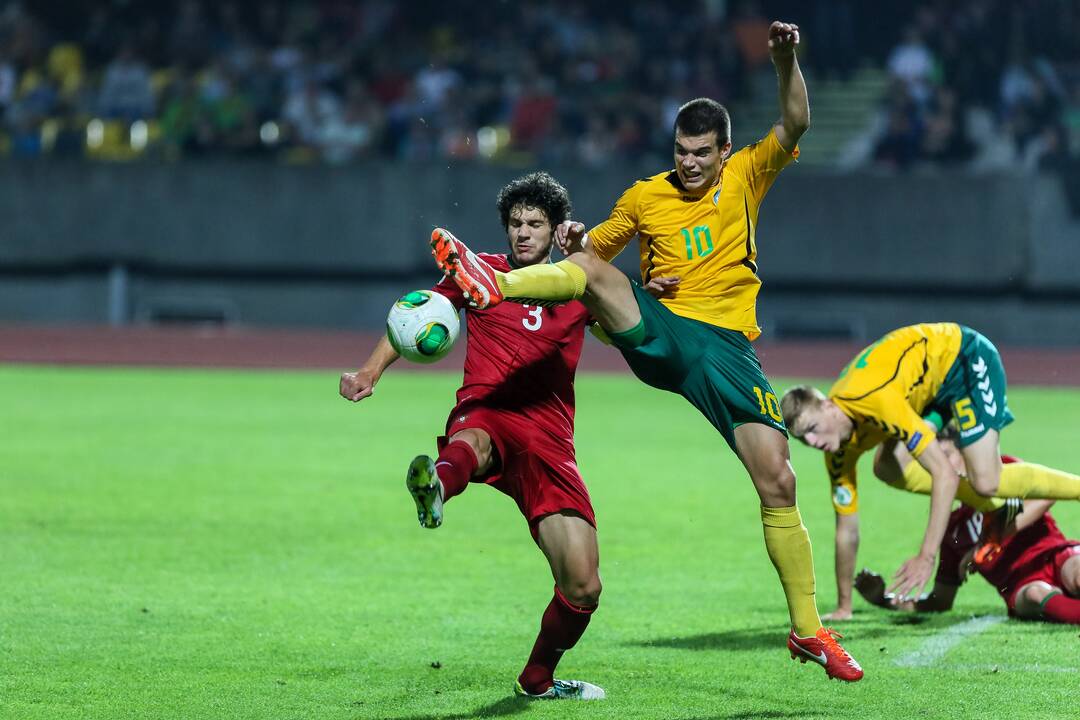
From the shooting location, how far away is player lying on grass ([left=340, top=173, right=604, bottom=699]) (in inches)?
236

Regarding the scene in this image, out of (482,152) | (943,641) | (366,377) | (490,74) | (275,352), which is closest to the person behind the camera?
(366,377)

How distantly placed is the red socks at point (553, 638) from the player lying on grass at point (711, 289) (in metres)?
0.78

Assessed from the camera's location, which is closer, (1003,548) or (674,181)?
(674,181)

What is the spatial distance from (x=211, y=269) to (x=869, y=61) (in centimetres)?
1081

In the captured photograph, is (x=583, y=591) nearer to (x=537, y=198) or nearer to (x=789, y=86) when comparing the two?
(x=537, y=198)

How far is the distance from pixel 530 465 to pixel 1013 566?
291 centimetres

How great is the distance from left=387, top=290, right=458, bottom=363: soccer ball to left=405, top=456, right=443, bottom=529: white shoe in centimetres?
37

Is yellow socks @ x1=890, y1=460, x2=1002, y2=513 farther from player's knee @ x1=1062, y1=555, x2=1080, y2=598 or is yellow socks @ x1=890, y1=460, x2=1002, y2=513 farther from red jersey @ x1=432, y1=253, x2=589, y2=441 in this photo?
red jersey @ x1=432, y1=253, x2=589, y2=441

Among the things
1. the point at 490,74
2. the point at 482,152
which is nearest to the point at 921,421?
the point at 482,152

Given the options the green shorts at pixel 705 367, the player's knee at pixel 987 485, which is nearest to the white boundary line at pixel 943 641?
the player's knee at pixel 987 485

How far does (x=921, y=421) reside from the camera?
7.54 metres

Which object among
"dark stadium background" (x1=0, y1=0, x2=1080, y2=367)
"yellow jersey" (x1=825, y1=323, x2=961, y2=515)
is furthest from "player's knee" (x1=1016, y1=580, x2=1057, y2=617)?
"dark stadium background" (x1=0, y1=0, x2=1080, y2=367)

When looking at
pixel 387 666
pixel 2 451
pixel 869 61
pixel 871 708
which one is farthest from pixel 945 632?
pixel 869 61

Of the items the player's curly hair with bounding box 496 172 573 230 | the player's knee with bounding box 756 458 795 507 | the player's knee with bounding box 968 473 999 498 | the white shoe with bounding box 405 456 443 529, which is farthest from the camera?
the player's knee with bounding box 968 473 999 498
